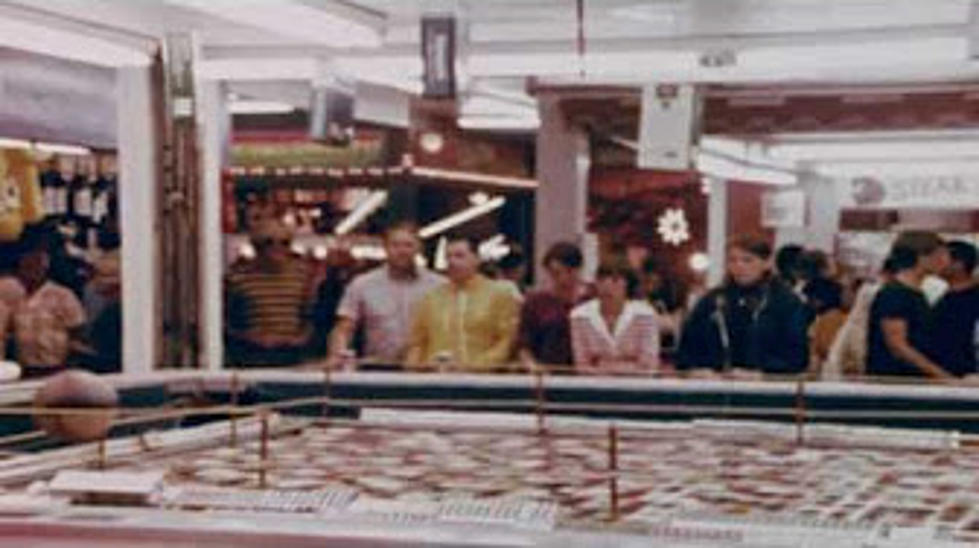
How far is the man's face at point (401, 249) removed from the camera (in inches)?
288

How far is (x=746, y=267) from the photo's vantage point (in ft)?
21.7

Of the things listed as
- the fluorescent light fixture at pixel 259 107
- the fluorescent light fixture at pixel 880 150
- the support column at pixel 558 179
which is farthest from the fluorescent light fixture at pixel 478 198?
the support column at pixel 558 179

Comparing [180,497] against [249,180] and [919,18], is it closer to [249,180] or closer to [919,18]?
[919,18]

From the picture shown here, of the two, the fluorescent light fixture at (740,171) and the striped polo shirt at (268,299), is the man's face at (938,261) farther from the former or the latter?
the fluorescent light fixture at (740,171)

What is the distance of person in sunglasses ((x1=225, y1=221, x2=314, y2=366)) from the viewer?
28.4ft

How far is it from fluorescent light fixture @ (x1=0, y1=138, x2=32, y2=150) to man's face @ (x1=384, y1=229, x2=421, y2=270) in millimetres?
3131

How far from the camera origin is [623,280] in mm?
6602

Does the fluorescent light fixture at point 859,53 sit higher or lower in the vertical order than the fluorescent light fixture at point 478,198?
higher

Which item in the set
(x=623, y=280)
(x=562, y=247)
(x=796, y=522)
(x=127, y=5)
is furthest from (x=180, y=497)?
(x=127, y=5)

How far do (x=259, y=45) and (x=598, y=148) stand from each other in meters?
6.14

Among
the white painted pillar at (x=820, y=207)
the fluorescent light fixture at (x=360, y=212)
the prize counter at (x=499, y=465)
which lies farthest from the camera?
the white painted pillar at (x=820, y=207)

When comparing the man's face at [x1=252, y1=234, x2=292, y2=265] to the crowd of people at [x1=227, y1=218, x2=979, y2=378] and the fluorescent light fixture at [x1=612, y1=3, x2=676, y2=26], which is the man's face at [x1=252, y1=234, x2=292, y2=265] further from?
the fluorescent light fixture at [x1=612, y1=3, x2=676, y2=26]

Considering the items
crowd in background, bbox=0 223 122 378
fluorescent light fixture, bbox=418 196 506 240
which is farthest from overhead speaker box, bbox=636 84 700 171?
fluorescent light fixture, bbox=418 196 506 240

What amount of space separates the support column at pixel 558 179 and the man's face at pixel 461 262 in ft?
17.1
